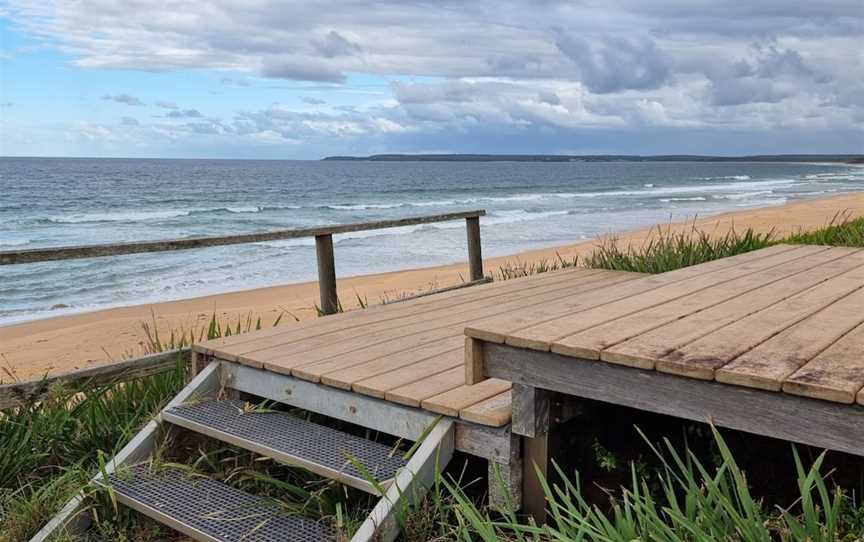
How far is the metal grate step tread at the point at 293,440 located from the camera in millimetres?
3156

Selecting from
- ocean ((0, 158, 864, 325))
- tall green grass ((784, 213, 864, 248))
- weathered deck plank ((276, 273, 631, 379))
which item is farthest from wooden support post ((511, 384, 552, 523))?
ocean ((0, 158, 864, 325))

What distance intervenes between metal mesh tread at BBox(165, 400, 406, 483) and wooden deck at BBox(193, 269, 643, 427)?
22 cm

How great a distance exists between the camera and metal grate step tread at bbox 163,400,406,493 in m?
3.16

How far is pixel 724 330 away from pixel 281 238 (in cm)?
331

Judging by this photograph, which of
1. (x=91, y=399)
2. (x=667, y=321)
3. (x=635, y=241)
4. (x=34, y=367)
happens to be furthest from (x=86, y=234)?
(x=667, y=321)

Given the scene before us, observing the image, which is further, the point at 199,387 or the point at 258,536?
the point at 199,387

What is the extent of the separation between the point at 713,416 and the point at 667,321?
2.26ft

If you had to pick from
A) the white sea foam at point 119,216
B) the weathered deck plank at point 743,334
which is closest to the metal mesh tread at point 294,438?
the weathered deck plank at point 743,334

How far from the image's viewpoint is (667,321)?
10.3ft

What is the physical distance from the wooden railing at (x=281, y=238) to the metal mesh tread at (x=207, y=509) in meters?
1.23

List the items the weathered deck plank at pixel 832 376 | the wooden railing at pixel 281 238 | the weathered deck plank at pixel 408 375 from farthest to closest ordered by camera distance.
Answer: the wooden railing at pixel 281 238, the weathered deck plank at pixel 408 375, the weathered deck plank at pixel 832 376

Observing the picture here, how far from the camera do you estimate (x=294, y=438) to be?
11.5 feet

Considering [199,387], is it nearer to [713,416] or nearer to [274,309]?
[713,416]

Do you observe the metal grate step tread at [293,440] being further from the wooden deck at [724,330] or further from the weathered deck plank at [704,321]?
the weathered deck plank at [704,321]
